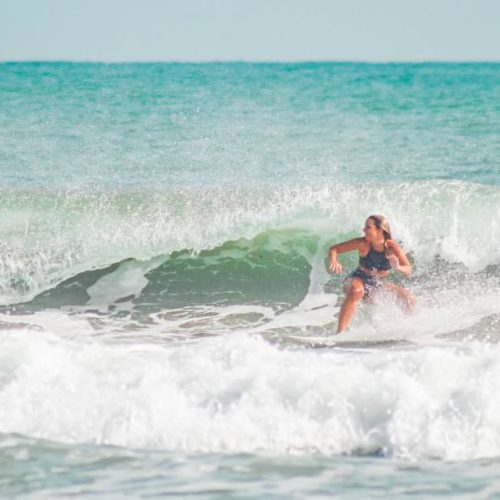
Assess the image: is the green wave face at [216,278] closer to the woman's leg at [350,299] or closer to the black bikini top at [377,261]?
the woman's leg at [350,299]

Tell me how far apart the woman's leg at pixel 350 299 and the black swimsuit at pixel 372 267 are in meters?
0.05

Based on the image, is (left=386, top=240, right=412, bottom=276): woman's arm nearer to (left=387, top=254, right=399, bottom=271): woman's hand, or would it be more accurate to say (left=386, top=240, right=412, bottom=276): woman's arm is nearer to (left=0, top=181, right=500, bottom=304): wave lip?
(left=387, top=254, right=399, bottom=271): woman's hand

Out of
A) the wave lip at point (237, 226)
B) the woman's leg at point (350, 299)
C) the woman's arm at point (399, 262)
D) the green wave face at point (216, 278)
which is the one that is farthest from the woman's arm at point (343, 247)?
the wave lip at point (237, 226)

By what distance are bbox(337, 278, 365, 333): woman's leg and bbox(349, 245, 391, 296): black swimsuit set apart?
1.9 inches

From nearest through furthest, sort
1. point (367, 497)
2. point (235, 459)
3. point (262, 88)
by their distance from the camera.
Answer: point (367, 497)
point (235, 459)
point (262, 88)

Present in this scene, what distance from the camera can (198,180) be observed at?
18.2 m

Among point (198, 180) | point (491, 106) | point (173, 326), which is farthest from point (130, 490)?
point (491, 106)

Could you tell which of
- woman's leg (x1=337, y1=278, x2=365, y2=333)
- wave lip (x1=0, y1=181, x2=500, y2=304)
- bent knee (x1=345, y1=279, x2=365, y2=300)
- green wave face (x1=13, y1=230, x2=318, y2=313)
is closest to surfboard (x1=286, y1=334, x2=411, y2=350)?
woman's leg (x1=337, y1=278, x2=365, y2=333)

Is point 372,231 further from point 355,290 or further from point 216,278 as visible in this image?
point 216,278

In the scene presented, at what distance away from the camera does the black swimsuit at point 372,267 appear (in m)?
9.69

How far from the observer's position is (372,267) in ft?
32.0

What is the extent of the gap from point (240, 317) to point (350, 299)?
69.5 inches

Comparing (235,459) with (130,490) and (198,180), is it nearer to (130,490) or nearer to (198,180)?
(130,490)

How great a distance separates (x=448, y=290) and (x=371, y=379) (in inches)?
171
